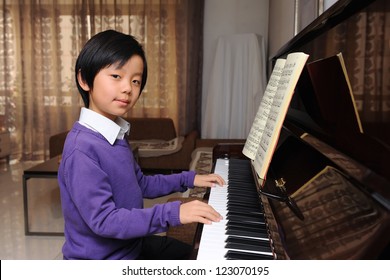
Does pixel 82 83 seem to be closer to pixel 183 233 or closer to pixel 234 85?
pixel 183 233

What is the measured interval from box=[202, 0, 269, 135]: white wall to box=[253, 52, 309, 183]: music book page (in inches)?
172

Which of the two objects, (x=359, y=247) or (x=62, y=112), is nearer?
(x=359, y=247)

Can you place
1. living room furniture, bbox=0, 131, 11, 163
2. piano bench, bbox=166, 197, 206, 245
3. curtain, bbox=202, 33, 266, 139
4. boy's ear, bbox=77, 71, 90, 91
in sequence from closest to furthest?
boy's ear, bbox=77, 71, 90, 91 → piano bench, bbox=166, 197, 206, 245 → curtain, bbox=202, 33, 266, 139 → living room furniture, bbox=0, 131, 11, 163

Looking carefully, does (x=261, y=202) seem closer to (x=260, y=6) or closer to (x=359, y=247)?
(x=359, y=247)

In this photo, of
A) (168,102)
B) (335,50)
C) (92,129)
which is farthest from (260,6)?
(92,129)

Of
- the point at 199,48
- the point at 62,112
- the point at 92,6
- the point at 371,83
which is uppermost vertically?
the point at 92,6

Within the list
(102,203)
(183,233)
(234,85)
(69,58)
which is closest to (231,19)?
(234,85)

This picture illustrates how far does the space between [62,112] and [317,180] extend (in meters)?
5.05

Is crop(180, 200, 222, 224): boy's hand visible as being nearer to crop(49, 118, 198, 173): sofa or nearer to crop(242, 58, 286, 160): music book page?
crop(242, 58, 286, 160): music book page

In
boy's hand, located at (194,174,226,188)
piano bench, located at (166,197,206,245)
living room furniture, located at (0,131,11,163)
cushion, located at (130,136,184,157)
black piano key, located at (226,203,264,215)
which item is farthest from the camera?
living room furniture, located at (0,131,11,163)

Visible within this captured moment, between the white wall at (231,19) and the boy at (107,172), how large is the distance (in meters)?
4.37

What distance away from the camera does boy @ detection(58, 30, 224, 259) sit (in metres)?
0.97

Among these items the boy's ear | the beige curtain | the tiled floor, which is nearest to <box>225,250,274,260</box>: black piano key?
the boy's ear

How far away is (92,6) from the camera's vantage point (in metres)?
5.38
